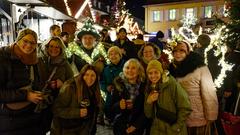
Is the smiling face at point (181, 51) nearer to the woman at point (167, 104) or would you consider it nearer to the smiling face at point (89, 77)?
the woman at point (167, 104)

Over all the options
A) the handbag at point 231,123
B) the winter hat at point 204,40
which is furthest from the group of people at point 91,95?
the winter hat at point 204,40

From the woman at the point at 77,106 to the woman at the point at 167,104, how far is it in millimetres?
820

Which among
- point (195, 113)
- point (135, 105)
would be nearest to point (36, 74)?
point (135, 105)

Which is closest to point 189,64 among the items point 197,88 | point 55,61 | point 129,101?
point 197,88

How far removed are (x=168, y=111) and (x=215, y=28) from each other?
13.6ft

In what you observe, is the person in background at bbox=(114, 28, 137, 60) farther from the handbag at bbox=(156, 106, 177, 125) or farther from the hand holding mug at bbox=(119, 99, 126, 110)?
the handbag at bbox=(156, 106, 177, 125)

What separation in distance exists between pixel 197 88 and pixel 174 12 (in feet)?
176

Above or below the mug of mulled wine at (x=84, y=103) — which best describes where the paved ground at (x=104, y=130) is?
below

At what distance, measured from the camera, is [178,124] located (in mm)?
5121

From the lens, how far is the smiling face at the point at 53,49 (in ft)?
18.9

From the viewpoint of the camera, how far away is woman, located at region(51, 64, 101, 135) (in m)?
5.09

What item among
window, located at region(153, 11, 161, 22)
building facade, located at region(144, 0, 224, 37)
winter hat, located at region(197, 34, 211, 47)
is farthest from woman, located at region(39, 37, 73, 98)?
window, located at region(153, 11, 161, 22)

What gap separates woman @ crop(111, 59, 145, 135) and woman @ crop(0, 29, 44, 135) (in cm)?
148

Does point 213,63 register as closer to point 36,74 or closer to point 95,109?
point 95,109
